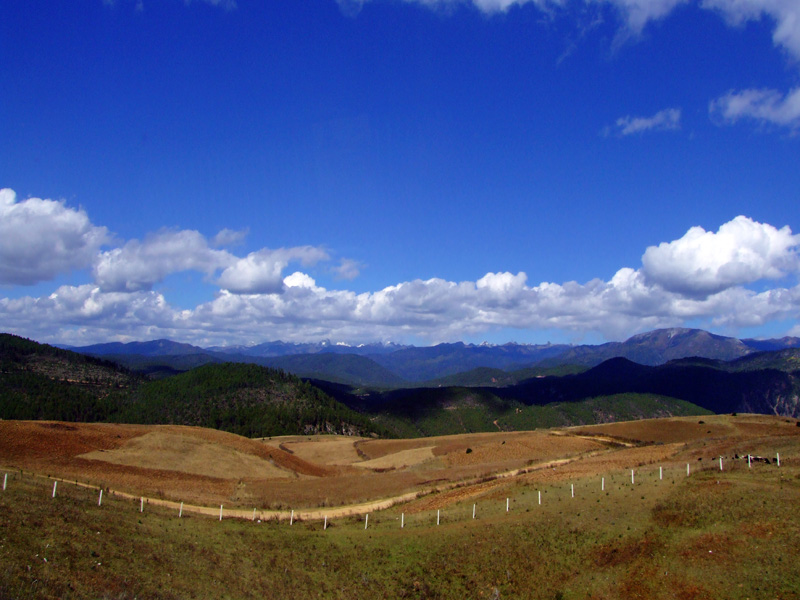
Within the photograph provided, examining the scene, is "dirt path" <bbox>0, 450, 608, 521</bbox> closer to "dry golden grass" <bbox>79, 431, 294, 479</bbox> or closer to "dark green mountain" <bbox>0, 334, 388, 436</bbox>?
"dry golden grass" <bbox>79, 431, 294, 479</bbox>

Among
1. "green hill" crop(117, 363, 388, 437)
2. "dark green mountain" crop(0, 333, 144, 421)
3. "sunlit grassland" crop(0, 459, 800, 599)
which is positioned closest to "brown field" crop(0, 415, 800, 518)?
"sunlit grassland" crop(0, 459, 800, 599)

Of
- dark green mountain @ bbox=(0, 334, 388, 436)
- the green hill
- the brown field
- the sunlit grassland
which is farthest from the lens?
the green hill

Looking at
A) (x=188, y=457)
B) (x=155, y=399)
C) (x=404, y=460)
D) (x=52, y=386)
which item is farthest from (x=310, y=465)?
(x=52, y=386)

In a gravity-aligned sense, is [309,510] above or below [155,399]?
above

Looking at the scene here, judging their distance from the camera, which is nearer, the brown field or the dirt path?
the dirt path

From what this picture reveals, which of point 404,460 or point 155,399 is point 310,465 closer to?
point 404,460

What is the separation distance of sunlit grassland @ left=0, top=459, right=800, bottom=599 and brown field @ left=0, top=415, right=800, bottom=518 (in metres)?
8.01

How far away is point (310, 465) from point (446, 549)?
50105 millimetres

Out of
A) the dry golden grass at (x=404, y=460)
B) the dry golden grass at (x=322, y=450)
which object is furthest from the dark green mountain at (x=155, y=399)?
the dry golden grass at (x=404, y=460)

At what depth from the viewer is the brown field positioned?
41.7 metres

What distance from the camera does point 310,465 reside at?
73250 mm

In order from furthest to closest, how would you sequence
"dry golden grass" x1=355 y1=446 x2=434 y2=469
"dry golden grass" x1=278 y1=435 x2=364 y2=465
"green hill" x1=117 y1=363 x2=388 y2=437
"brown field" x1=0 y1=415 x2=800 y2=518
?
1. "green hill" x1=117 y1=363 x2=388 y2=437
2. "dry golden grass" x1=278 y1=435 x2=364 y2=465
3. "dry golden grass" x1=355 y1=446 x2=434 y2=469
4. "brown field" x1=0 y1=415 x2=800 y2=518

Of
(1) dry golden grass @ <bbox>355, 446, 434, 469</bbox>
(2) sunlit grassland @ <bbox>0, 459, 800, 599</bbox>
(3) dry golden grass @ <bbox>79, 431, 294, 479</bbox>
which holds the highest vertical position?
(2) sunlit grassland @ <bbox>0, 459, 800, 599</bbox>

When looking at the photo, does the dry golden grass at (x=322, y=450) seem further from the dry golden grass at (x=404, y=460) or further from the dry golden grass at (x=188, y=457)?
the dry golden grass at (x=188, y=457)
